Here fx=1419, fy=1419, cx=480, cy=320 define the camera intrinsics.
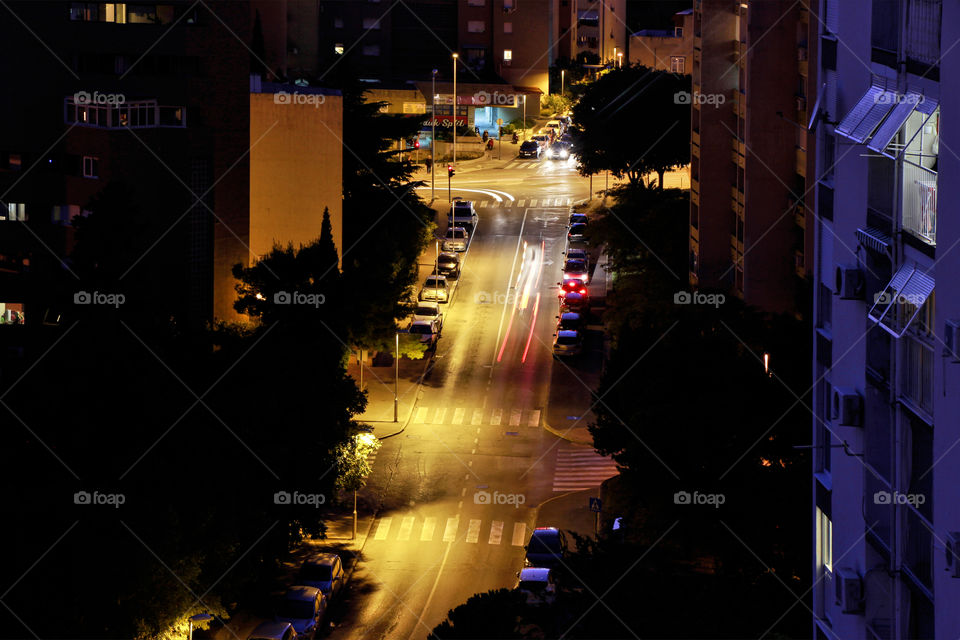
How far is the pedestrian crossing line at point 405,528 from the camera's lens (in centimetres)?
4216

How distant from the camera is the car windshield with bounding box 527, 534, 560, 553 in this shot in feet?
128

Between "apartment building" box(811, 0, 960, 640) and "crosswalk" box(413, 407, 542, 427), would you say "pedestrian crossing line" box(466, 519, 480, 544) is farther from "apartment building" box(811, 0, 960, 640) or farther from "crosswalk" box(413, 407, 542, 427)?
"apartment building" box(811, 0, 960, 640)

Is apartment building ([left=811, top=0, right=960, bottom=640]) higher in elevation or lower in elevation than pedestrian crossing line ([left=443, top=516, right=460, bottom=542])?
higher

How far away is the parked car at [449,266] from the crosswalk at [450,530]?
2641 centimetres

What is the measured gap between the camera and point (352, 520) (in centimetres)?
4359

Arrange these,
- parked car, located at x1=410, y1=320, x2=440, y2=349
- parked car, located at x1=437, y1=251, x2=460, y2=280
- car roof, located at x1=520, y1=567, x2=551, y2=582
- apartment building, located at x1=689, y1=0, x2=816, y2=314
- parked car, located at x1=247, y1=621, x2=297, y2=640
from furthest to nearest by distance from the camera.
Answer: parked car, located at x1=437, y1=251, x2=460, y2=280 → parked car, located at x1=410, y1=320, x2=440, y2=349 → apartment building, located at x1=689, y1=0, x2=816, y2=314 → car roof, located at x1=520, y1=567, x2=551, y2=582 → parked car, located at x1=247, y1=621, x2=297, y2=640

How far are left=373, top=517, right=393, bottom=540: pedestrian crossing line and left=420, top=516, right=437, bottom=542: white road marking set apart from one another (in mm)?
1078

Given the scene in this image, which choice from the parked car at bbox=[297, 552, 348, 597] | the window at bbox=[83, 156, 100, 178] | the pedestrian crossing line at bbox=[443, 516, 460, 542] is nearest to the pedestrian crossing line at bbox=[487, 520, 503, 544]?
the pedestrian crossing line at bbox=[443, 516, 460, 542]

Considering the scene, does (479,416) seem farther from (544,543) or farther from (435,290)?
(544,543)

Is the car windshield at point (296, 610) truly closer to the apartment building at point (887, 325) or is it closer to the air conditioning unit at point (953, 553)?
the apartment building at point (887, 325)

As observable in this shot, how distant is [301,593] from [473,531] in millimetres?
7954

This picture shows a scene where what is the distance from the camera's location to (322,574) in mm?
37875

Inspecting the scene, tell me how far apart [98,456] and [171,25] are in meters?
24.8

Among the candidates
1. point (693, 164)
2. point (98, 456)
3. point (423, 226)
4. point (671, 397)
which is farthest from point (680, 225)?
point (98, 456)
